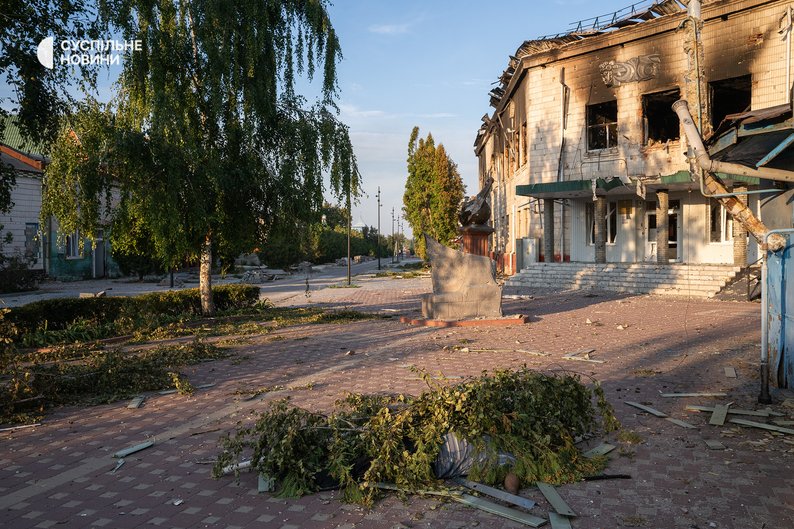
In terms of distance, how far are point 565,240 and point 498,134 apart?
15458 millimetres

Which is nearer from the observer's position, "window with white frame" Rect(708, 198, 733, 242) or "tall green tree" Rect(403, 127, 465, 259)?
"window with white frame" Rect(708, 198, 733, 242)

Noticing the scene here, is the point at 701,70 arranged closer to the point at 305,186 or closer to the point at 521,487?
the point at 521,487

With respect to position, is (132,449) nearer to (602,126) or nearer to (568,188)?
(568,188)

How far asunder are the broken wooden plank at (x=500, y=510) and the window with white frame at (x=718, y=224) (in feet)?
74.5

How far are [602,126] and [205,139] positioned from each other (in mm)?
19010

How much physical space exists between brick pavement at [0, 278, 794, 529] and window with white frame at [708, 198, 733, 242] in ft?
44.0

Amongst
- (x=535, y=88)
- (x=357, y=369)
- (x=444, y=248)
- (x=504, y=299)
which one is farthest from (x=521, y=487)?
(x=535, y=88)

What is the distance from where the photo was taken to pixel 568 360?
8805 mm

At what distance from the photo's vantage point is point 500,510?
380cm

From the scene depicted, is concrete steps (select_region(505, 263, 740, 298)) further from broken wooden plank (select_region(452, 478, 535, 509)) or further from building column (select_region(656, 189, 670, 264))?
broken wooden plank (select_region(452, 478, 535, 509))

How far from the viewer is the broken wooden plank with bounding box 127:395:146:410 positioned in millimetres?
6637

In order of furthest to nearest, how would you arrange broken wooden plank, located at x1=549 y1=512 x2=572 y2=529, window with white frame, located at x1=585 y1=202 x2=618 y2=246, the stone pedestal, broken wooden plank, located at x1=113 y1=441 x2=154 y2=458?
window with white frame, located at x1=585 y1=202 x2=618 y2=246 → the stone pedestal → broken wooden plank, located at x1=113 y1=441 x2=154 y2=458 → broken wooden plank, located at x1=549 y1=512 x2=572 y2=529

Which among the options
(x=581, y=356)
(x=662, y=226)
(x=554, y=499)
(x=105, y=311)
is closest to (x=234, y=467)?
(x=554, y=499)

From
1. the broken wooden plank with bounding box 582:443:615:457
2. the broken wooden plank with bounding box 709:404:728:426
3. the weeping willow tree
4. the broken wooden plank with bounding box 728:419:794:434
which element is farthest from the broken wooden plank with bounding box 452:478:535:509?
the weeping willow tree
